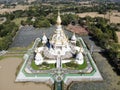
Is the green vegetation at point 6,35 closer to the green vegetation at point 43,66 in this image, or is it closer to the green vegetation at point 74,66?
the green vegetation at point 43,66

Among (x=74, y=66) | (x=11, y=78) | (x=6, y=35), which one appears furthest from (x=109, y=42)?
(x=6, y=35)

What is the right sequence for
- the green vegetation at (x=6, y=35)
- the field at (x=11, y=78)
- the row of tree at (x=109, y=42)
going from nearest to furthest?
1. the field at (x=11, y=78)
2. the row of tree at (x=109, y=42)
3. the green vegetation at (x=6, y=35)

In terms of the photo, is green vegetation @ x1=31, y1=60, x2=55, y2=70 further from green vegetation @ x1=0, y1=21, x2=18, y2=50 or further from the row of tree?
green vegetation @ x1=0, y1=21, x2=18, y2=50

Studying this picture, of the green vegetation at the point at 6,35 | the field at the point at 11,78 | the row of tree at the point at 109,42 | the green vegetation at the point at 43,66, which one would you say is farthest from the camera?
the green vegetation at the point at 6,35

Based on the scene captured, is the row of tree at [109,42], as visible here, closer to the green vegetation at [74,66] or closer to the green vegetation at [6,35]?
the green vegetation at [74,66]

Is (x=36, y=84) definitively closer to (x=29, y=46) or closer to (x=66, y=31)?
(x=29, y=46)

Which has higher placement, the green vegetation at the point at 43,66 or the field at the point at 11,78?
the green vegetation at the point at 43,66

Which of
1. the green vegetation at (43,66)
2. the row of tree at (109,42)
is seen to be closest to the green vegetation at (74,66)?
the green vegetation at (43,66)

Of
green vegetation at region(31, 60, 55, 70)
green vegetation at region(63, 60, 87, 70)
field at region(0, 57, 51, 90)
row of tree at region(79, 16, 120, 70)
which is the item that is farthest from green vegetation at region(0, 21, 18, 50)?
row of tree at region(79, 16, 120, 70)

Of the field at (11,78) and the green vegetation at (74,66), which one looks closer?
the field at (11,78)

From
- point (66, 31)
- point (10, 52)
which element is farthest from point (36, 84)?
point (66, 31)

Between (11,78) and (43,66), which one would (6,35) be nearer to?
(43,66)
